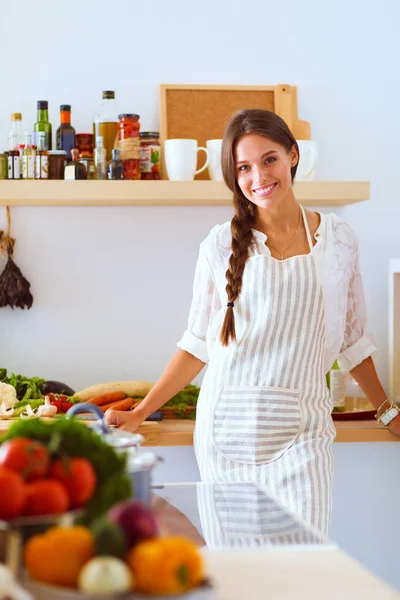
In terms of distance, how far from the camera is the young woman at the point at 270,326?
199 cm

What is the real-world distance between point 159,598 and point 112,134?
2.20m

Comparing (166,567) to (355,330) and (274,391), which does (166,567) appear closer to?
(274,391)

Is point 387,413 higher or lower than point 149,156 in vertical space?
lower

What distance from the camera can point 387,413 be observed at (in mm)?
2396

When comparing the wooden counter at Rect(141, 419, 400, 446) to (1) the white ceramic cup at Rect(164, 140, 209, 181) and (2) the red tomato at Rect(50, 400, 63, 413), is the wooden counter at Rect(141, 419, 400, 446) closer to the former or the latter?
(2) the red tomato at Rect(50, 400, 63, 413)

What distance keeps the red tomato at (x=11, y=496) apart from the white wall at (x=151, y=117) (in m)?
2.14

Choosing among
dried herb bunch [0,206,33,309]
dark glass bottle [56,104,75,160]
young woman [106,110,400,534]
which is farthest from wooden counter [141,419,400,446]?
dark glass bottle [56,104,75,160]

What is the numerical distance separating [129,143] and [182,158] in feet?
0.56

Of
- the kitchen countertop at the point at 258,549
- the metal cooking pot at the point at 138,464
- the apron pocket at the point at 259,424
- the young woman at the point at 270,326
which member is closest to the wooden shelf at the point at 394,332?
the young woman at the point at 270,326

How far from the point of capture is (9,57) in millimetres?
2914

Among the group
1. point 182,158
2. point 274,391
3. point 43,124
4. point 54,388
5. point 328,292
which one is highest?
point 43,124

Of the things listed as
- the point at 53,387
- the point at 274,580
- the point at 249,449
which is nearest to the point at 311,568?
the point at 274,580

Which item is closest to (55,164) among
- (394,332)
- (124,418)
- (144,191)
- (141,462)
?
(144,191)

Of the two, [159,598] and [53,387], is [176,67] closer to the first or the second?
[53,387]
